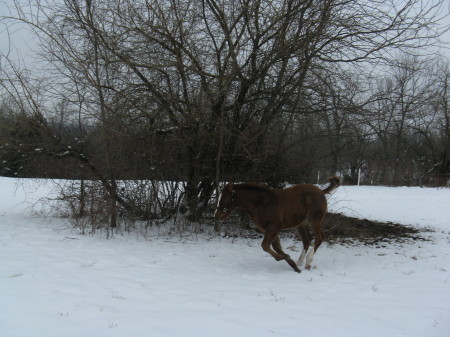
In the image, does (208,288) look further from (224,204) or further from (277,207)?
(277,207)

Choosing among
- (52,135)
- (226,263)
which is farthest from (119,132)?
(226,263)

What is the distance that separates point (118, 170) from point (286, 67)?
195 inches

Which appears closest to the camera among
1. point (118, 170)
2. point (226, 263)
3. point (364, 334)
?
point (364, 334)

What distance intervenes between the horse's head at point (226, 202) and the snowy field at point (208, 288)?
0.98m

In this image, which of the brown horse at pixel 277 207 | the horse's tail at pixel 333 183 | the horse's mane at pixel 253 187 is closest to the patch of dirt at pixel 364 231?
the horse's tail at pixel 333 183

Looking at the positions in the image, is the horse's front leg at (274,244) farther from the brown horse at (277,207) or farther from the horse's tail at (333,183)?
the horse's tail at (333,183)

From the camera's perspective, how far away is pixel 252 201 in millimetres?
7348

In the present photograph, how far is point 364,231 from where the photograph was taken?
10547 mm

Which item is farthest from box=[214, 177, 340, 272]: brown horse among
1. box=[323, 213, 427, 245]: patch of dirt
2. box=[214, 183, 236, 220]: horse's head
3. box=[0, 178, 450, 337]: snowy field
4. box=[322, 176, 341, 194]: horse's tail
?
box=[323, 213, 427, 245]: patch of dirt

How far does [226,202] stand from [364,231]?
5.22m

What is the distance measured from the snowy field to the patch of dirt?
62 cm

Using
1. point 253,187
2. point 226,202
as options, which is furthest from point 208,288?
point 253,187

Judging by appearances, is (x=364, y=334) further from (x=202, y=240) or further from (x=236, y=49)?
(x=236, y=49)

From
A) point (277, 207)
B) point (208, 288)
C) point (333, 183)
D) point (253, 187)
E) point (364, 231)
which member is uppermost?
point (333, 183)
